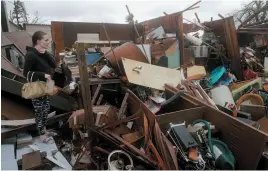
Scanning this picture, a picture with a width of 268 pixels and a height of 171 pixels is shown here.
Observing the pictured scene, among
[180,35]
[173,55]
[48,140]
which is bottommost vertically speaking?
[48,140]

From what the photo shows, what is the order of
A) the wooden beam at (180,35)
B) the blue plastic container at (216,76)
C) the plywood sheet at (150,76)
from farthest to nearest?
the wooden beam at (180,35) → the blue plastic container at (216,76) → the plywood sheet at (150,76)

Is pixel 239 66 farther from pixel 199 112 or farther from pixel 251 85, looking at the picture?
pixel 199 112

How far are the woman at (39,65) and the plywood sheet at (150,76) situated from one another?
1.34 m

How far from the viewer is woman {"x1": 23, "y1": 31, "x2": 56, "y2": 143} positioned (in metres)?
2.84

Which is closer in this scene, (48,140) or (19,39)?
(48,140)

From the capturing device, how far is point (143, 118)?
263 cm

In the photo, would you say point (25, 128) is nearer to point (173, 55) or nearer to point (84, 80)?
point (84, 80)

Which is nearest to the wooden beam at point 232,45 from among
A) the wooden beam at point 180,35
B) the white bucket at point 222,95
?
the wooden beam at point 180,35

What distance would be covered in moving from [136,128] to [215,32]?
4802 mm

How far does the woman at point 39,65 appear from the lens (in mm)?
2838

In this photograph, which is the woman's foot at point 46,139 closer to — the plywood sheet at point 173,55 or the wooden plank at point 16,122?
the wooden plank at point 16,122

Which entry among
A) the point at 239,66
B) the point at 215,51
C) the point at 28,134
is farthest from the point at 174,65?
the point at 28,134

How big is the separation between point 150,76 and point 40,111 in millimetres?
1964

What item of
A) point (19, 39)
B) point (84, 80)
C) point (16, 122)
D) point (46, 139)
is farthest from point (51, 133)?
point (19, 39)
